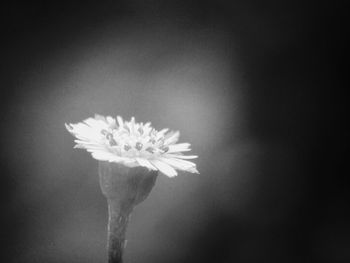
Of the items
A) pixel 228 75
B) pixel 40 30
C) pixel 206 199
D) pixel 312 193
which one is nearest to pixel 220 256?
pixel 206 199

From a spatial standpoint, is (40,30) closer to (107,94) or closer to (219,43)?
(107,94)

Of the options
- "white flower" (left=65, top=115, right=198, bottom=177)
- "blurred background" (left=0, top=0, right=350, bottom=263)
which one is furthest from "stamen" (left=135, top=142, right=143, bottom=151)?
"blurred background" (left=0, top=0, right=350, bottom=263)

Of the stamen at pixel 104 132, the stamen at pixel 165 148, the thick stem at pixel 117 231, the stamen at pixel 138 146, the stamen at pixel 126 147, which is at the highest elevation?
the stamen at pixel 104 132

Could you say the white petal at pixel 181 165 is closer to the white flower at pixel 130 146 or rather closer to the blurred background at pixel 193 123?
the white flower at pixel 130 146

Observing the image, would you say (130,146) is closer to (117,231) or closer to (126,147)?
(126,147)

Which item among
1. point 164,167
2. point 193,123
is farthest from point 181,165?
point 193,123

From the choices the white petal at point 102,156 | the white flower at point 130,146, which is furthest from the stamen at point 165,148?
the white petal at point 102,156

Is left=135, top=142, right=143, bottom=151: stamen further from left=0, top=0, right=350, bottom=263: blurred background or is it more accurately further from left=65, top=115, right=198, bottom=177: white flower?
left=0, top=0, right=350, bottom=263: blurred background

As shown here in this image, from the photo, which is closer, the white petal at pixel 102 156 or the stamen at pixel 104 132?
the white petal at pixel 102 156
